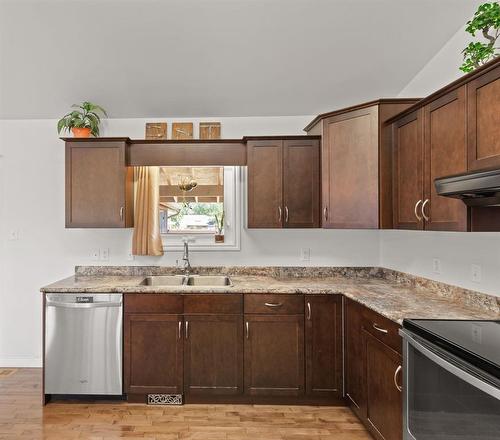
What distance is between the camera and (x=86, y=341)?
274 cm

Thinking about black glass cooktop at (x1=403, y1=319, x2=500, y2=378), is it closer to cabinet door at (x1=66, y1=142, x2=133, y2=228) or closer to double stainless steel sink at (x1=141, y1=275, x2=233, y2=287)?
double stainless steel sink at (x1=141, y1=275, x2=233, y2=287)

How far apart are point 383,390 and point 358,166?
1.52m

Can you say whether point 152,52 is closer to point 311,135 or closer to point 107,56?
point 107,56

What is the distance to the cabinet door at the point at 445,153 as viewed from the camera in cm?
183

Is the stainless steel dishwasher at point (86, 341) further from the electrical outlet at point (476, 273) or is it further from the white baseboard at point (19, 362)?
Answer: the electrical outlet at point (476, 273)

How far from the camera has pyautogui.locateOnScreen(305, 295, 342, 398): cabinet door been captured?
2.72m

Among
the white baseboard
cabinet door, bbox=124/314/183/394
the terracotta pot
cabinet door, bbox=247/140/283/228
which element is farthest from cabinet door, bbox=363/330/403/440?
the white baseboard

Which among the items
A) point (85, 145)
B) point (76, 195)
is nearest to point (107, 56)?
point (85, 145)

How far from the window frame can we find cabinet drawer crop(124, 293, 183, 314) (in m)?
0.73

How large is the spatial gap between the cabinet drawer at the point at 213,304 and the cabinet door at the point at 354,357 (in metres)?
0.81

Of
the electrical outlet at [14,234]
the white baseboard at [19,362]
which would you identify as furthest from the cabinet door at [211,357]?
the electrical outlet at [14,234]

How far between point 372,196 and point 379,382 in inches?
49.0

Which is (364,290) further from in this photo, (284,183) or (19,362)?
(19,362)

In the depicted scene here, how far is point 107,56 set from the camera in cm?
279
